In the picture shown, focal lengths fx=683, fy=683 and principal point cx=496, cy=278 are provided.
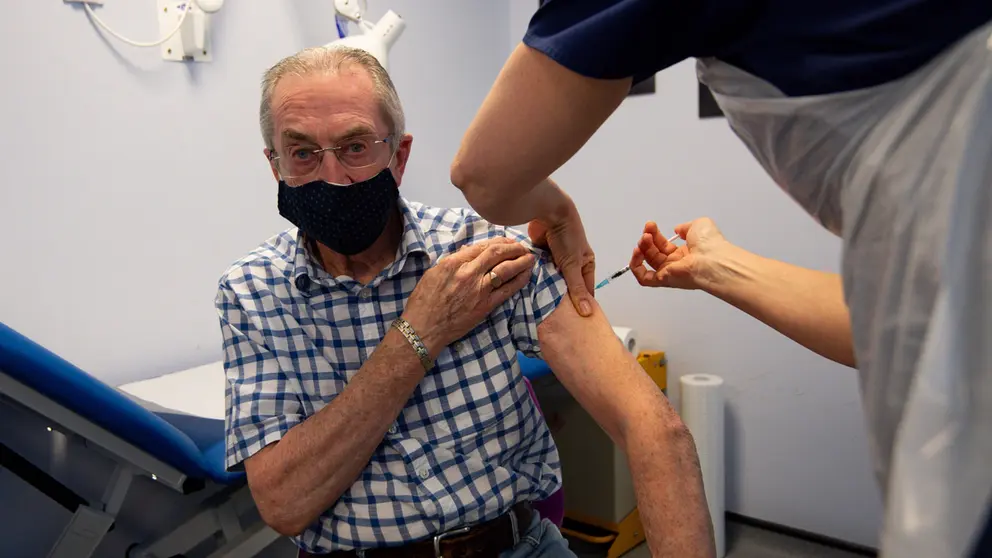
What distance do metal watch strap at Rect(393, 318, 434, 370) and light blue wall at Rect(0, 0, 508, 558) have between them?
1.15 m

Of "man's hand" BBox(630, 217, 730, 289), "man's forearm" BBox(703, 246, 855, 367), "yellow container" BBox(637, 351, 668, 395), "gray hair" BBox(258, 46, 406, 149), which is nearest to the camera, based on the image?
"man's forearm" BBox(703, 246, 855, 367)

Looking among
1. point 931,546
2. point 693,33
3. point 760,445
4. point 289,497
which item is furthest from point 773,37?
point 760,445

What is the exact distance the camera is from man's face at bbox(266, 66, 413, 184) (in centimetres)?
118

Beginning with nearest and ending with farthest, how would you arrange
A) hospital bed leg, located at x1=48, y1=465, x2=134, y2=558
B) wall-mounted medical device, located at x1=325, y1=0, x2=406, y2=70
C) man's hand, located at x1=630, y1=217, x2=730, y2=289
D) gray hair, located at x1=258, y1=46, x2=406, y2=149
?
gray hair, located at x1=258, y1=46, x2=406, y2=149, man's hand, located at x1=630, y1=217, x2=730, y2=289, hospital bed leg, located at x1=48, y1=465, x2=134, y2=558, wall-mounted medical device, located at x1=325, y1=0, x2=406, y2=70

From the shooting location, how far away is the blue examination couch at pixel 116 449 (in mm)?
1255

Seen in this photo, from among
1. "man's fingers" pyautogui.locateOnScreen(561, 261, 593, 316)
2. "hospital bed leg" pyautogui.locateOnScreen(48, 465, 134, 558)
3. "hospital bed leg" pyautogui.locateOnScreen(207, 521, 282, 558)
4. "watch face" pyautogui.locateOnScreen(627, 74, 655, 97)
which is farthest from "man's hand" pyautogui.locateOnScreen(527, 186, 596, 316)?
"watch face" pyautogui.locateOnScreen(627, 74, 655, 97)

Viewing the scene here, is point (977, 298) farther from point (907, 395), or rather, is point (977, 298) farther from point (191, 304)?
point (191, 304)

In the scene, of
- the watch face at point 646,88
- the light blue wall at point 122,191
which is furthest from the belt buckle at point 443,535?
the watch face at point 646,88

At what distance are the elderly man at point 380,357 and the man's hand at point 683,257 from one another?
0.26m

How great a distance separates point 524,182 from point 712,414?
75.2 inches

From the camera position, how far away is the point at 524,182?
801 mm

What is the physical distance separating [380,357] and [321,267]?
0.74ft

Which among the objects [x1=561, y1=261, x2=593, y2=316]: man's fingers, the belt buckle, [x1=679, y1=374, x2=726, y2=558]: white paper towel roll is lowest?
[x1=679, y1=374, x2=726, y2=558]: white paper towel roll

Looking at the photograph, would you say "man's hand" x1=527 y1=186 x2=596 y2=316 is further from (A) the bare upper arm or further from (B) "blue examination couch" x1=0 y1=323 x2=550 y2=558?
(B) "blue examination couch" x1=0 y1=323 x2=550 y2=558
